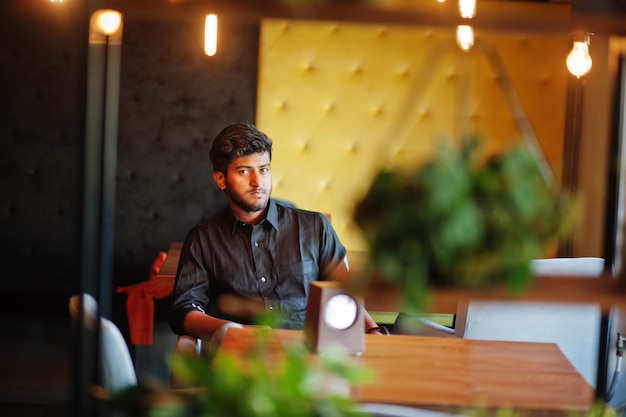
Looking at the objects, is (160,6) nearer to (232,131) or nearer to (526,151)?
(526,151)

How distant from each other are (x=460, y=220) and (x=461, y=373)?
3.95ft

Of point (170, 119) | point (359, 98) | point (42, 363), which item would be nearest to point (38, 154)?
point (170, 119)

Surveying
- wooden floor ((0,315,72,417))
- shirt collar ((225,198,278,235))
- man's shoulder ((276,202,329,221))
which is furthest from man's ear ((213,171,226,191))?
wooden floor ((0,315,72,417))

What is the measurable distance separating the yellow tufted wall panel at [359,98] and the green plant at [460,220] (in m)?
4.51

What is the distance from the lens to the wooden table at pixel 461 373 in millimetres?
1993

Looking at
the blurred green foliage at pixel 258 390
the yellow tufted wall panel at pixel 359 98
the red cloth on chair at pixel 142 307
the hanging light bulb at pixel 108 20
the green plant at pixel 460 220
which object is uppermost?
the yellow tufted wall panel at pixel 359 98

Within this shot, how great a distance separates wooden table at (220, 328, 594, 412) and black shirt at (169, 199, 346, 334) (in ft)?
1.74

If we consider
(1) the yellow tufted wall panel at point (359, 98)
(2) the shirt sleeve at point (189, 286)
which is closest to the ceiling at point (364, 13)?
(2) the shirt sleeve at point (189, 286)

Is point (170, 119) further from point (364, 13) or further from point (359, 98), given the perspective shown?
point (364, 13)

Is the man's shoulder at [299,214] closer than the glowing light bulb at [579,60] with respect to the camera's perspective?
Yes

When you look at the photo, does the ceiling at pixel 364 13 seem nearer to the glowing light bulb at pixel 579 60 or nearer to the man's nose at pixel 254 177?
the man's nose at pixel 254 177

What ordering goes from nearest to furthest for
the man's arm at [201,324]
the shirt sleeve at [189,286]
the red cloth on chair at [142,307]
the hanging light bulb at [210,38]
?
the man's arm at [201,324] < the shirt sleeve at [189,286] < the red cloth on chair at [142,307] < the hanging light bulb at [210,38]

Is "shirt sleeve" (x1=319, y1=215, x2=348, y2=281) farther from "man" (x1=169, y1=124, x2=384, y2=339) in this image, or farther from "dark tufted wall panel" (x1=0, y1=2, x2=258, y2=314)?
"dark tufted wall panel" (x1=0, y1=2, x2=258, y2=314)

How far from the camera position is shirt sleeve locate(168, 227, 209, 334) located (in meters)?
3.02
